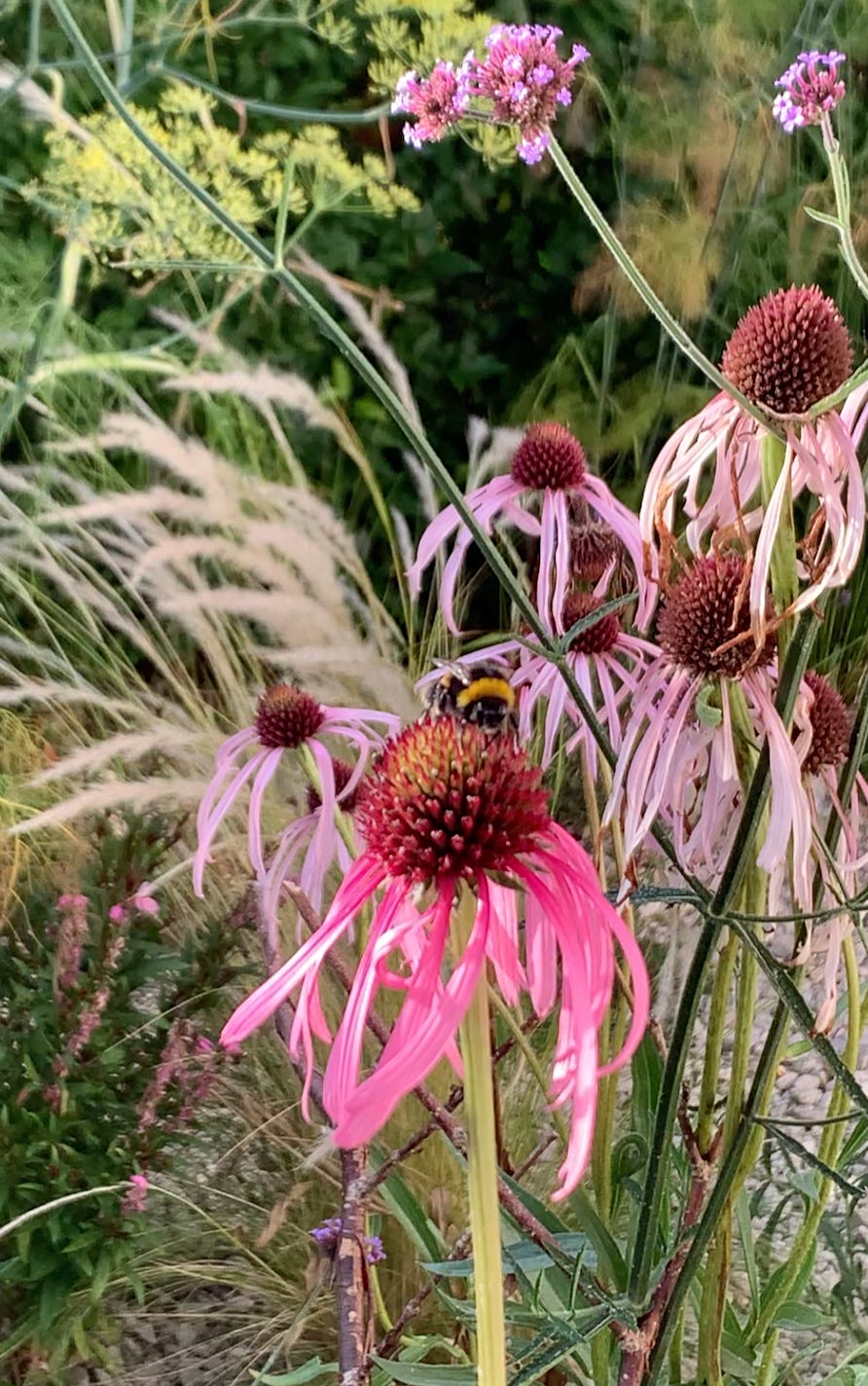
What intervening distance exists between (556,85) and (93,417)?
0.75m

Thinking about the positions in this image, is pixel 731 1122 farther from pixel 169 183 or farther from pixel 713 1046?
pixel 169 183

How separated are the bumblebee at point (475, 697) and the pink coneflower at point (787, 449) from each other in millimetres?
69

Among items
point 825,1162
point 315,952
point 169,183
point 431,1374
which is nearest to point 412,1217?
point 431,1374

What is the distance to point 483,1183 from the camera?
8.4 inches

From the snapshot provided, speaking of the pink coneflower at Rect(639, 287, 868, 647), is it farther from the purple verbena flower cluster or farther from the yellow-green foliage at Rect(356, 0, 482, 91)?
the yellow-green foliage at Rect(356, 0, 482, 91)

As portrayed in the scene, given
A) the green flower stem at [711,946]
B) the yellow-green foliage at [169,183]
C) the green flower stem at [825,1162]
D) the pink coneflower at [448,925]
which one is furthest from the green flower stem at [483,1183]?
the yellow-green foliage at [169,183]

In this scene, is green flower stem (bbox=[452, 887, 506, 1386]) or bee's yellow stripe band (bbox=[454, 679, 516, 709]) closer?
green flower stem (bbox=[452, 887, 506, 1386])

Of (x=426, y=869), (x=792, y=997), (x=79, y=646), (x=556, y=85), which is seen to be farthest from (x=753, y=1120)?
(x=79, y=646)

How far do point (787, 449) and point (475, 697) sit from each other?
0.12 metres

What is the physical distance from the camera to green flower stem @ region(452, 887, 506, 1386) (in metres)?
0.21

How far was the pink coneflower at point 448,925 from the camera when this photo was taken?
21 cm

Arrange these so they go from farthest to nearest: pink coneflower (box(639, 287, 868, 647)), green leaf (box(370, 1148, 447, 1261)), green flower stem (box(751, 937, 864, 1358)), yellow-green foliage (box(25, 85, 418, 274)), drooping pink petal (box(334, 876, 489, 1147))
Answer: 1. yellow-green foliage (box(25, 85, 418, 274))
2. green leaf (box(370, 1148, 447, 1261))
3. green flower stem (box(751, 937, 864, 1358))
4. pink coneflower (box(639, 287, 868, 647))
5. drooping pink petal (box(334, 876, 489, 1147))

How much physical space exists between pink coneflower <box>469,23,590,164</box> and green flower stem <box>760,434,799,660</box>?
10 centimetres

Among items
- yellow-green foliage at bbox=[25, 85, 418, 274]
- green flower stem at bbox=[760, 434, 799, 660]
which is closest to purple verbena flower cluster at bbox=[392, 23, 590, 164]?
green flower stem at bbox=[760, 434, 799, 660]
